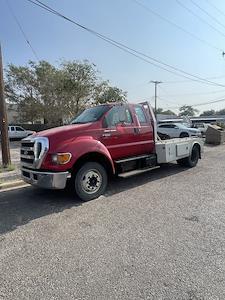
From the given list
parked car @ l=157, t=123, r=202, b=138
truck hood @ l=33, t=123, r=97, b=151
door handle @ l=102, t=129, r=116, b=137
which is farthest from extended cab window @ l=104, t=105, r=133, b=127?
parked car @ l=157, t=123, r=202, b=138

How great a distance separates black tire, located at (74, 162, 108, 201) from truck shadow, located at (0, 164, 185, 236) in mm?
188

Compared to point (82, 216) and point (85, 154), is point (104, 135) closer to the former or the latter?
point (85, 154)

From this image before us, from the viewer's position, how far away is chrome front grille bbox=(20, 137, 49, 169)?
19.1 ft

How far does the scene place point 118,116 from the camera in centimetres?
724

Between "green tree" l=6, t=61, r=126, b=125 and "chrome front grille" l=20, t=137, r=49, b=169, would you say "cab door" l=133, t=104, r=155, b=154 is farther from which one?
"green tree" l=6, t=61, r=126, b=125

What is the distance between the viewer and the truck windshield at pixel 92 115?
6940 millimetres

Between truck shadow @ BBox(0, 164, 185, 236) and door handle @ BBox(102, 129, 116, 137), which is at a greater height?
door handle @ BBox(102, 129, 116, 137)

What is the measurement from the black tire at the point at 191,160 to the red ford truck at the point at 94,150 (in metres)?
1.63

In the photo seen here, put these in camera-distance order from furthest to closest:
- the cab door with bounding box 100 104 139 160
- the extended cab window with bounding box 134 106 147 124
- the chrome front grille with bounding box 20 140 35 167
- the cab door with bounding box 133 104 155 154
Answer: the extended cab window with bounding box 134 106 147 124
the cab door with bounding box 133 104 155 154
the cab door with bounding box 100 104 139 160
the chrome front grille with bounding box 20 140 35 167

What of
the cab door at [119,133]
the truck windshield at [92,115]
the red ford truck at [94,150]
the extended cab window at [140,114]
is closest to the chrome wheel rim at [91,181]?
the red ford truck at [94,150]

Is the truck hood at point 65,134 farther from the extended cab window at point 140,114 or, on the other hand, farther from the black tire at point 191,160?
the black tire at point 191,160

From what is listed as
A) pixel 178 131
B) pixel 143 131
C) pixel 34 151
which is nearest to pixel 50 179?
pixel 34 151

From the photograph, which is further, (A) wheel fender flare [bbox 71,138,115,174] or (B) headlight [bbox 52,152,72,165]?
(A) wheel fender flare [bbox 71,138,115,174]

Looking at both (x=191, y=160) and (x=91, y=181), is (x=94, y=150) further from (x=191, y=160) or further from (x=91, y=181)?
(x=191, y=160)
